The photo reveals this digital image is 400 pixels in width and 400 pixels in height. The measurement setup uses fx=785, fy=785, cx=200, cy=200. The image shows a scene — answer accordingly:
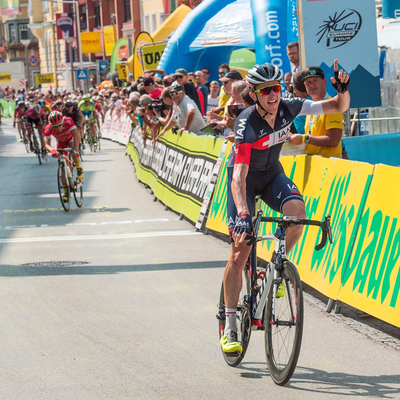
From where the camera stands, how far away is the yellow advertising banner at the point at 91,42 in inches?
2667

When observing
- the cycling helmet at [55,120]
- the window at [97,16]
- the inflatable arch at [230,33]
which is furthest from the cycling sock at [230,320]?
the window at [97,16]

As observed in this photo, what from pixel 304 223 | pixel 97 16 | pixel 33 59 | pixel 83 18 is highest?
pixel 83 18

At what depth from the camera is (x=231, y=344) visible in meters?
5.36

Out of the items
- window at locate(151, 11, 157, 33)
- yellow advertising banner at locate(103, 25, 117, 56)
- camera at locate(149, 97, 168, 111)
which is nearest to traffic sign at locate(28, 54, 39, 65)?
Answer: yellow advertising banner at locate(103, 25, 117, 56)

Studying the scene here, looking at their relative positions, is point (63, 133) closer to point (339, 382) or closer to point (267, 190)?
point (267, 190)

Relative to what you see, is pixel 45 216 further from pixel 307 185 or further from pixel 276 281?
pixel 276 281

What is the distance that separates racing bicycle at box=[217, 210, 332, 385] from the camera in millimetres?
4754

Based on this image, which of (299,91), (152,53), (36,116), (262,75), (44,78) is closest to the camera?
(262,75)

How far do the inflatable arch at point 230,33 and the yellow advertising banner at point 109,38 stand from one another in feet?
152

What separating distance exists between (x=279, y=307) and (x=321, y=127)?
3475 millimetres

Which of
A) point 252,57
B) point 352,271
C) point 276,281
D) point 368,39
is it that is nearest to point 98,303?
point 352,271

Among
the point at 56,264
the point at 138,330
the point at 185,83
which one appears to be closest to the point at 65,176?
the point at 185,83

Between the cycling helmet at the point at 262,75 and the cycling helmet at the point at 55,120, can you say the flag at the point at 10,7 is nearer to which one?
the cycling helmet at the point at 55,120

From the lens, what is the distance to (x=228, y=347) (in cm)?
536
